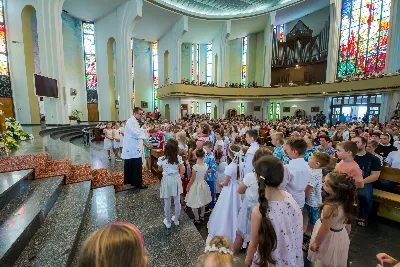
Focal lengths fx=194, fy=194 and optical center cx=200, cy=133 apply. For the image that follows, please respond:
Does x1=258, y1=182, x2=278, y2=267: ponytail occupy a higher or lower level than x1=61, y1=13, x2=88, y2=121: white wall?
lower

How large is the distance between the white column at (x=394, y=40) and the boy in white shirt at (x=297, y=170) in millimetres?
16612

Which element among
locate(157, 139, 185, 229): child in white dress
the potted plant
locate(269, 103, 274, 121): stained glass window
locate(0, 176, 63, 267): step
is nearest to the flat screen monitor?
the potted plant

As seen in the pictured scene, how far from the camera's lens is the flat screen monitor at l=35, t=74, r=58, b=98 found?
351 inches

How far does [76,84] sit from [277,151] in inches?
746

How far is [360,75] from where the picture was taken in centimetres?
1466

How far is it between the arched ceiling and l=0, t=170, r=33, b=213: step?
58.1 feet

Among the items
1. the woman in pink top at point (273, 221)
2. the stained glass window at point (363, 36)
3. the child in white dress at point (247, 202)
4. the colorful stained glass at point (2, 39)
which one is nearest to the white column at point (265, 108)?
the stained glass window at point (363, 36)

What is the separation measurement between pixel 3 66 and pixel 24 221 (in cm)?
1295

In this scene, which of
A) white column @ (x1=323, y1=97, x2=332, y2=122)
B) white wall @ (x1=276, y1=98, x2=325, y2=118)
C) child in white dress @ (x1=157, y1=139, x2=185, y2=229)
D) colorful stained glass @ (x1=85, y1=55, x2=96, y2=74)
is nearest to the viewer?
child in white dress @ (x1=157, y1=139, x2=185, y2=229)

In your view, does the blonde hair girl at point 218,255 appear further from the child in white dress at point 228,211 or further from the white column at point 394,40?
the white column at point 394,40

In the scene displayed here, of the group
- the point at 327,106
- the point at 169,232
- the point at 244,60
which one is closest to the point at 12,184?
Answer: the point at 169,232

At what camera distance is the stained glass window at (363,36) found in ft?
49.2

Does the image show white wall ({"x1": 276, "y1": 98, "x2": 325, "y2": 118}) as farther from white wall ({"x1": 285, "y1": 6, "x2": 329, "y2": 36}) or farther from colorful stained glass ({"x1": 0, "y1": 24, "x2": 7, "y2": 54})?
colorful stained glass ({"x1": 0, "y1": 24, "x2": 7, "y2": 54})

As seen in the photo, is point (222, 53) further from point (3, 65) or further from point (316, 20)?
point (3, 65)
